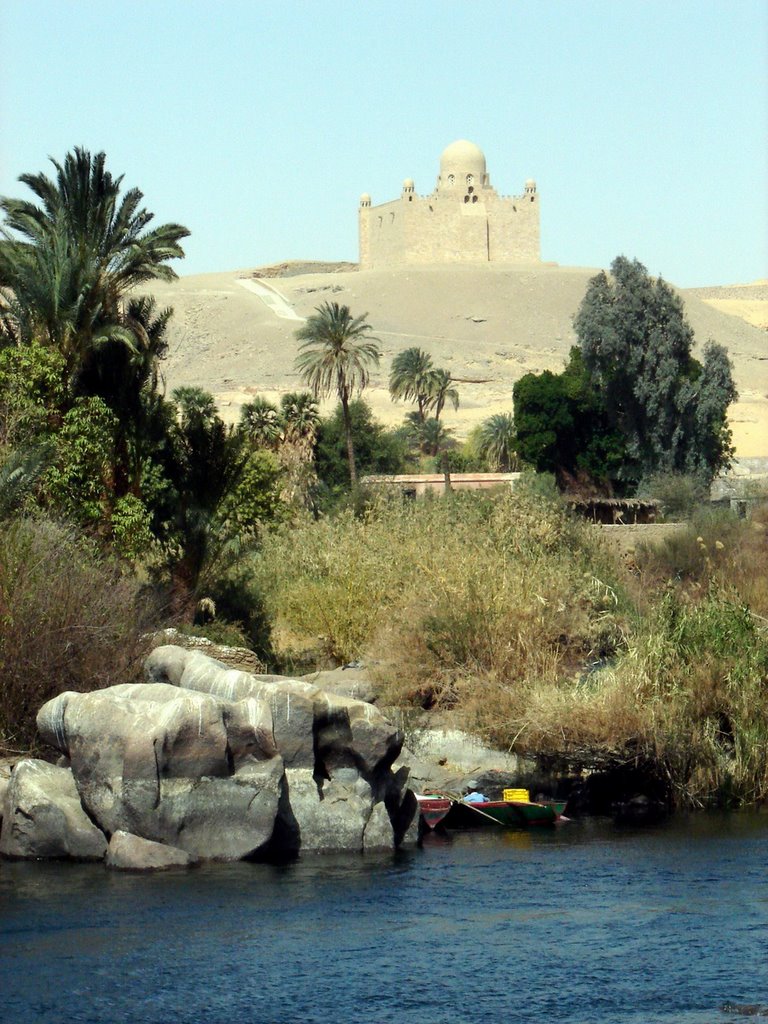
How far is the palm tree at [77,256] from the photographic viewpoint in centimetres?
2286

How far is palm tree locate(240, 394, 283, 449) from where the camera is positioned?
4378cm

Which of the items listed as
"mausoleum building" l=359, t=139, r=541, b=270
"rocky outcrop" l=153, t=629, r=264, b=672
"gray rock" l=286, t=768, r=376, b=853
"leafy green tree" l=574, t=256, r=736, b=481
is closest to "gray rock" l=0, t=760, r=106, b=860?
"gray rock" l=286, t=768, r=376, b=853

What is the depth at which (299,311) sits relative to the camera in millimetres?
115250

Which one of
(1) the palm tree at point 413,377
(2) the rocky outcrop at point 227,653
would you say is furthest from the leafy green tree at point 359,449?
(2) the rocky outcrop at point 227,653

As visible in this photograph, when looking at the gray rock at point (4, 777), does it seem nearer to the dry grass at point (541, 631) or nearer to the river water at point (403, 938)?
the river water at point (403, 938)

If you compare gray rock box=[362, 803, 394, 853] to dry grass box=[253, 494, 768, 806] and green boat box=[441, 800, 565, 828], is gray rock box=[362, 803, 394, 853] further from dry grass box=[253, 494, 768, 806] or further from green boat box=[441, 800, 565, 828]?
dry grass box=[253, 494, 768, 806]

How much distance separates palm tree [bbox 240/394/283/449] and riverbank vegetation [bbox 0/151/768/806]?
11498 millimetres

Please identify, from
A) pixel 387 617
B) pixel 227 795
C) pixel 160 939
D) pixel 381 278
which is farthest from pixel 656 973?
pixel 381 278

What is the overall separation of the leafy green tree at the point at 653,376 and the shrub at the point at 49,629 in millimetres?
34572

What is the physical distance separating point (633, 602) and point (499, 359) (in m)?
76.1

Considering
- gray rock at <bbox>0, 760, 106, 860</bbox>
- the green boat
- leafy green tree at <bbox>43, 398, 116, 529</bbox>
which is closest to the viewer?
gray rock at <bbox>0, 760, 106, 860</bbox>

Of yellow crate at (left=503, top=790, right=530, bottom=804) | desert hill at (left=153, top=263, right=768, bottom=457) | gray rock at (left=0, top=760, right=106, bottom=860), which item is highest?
desert hill at (left=153, top=263, right=768, bottom=457)

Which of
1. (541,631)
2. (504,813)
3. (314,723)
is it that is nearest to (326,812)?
(314,723)

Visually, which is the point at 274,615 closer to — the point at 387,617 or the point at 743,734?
the point at 387,617
